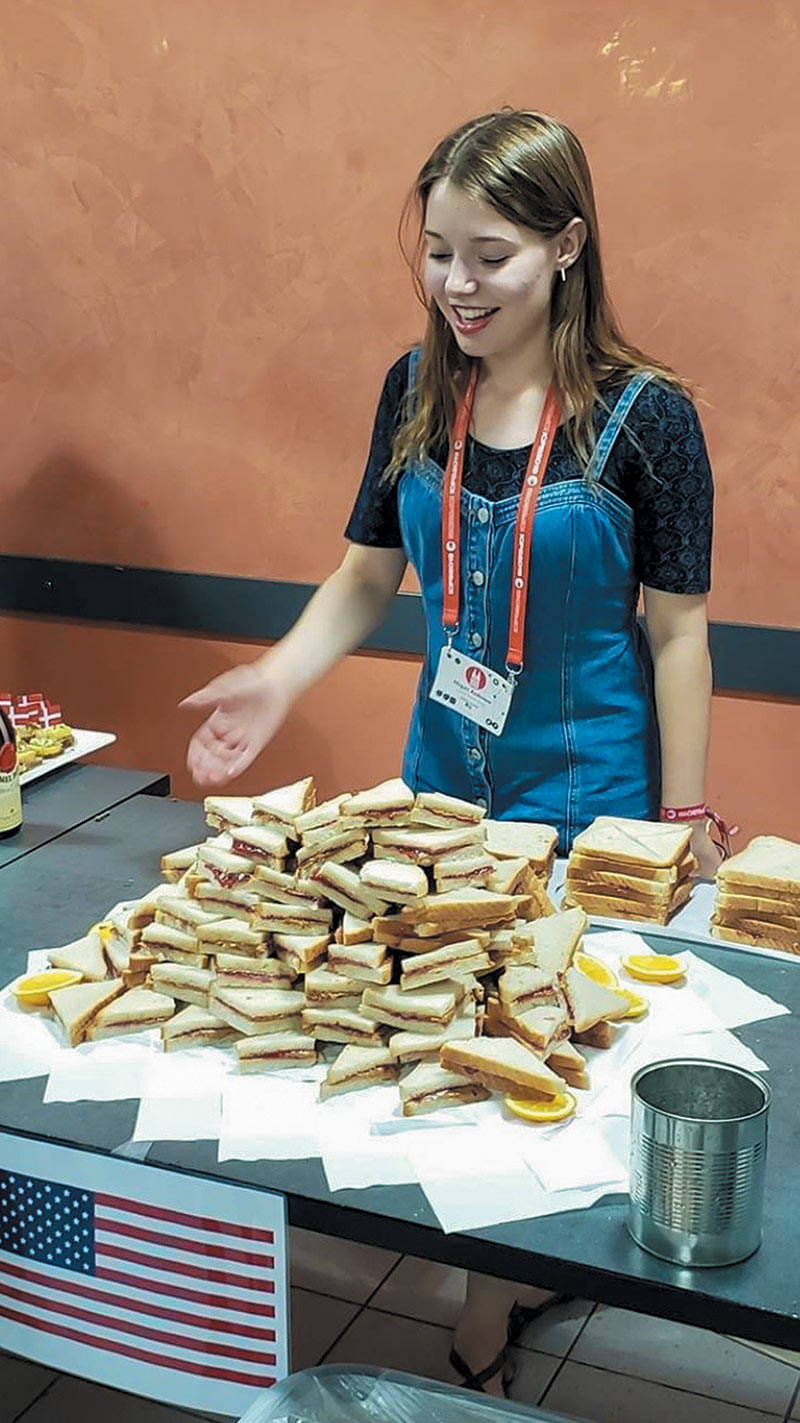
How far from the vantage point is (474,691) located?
234 centimetres

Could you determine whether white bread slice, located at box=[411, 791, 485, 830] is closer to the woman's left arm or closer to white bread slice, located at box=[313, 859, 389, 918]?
white bread slice, located at box=[313, 859, 389, 918]

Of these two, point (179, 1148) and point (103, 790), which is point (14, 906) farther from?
point (179, 1148)

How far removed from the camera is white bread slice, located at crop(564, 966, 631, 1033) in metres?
1.62

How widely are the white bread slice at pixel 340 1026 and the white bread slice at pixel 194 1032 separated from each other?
103mm

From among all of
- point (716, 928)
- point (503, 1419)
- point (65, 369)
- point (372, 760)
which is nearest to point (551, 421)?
point (716, 928)

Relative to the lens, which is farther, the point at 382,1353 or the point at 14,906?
the point at 382,1353

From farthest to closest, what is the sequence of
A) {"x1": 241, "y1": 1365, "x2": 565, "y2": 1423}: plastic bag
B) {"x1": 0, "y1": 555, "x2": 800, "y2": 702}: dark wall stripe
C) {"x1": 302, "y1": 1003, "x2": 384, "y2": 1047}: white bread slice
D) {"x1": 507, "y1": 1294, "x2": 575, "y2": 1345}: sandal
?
{"x1": 0, "y1": 555, "x2": 800, "y2": 702}: dark wall stripe < {"x1": 507, "y1": 1294, "x2": 575, "y2": 1345}: sandal < {"x1": 302, "y1": 1003, "x2": 384, "y2": 1047}: white bread slice < {"x1": 241, "y1": 1365, "x2": 565, "y2": 1423}: plastic bag

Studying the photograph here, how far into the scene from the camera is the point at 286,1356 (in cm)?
146

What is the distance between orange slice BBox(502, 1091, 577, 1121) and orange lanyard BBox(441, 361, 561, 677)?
3.00ft

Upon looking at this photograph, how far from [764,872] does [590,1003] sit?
39 cm

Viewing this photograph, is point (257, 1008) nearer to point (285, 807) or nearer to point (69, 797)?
point (285, 807)

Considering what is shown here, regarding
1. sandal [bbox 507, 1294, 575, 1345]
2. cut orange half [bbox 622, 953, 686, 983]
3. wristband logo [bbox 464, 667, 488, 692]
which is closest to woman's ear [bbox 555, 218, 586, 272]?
wristband logo [bbox 464, 667, 488, 692]

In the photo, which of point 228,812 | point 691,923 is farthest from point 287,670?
point 691,923

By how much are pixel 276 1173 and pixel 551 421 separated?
4.16 ft
